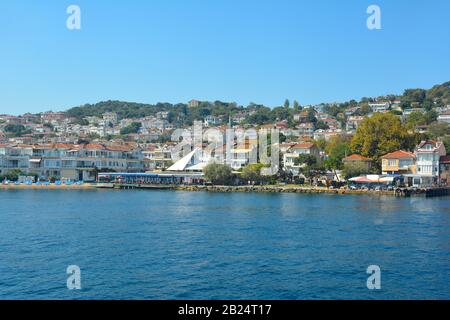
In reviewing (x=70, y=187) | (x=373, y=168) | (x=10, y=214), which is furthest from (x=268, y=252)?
(x=70, y=187)

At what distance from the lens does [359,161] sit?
55.4 m

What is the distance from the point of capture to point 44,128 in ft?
462

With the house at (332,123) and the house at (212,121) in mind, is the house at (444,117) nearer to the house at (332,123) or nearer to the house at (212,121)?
the house at (332,123)

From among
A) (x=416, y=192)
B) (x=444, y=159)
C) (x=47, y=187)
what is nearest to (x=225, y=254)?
(x=416, y=192)

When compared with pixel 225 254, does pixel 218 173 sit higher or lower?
higher

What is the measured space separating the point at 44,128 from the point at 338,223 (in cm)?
12772

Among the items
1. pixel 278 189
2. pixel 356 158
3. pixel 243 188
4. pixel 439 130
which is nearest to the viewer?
pixel 278 189

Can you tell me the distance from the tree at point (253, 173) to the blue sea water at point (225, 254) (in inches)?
991

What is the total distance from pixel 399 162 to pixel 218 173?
19.1m

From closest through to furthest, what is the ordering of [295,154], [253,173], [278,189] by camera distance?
[278,189] < [253,173] < [295,154]

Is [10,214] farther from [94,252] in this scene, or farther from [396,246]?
[396,246]

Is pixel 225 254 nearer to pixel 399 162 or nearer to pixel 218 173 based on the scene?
pixel 218 173

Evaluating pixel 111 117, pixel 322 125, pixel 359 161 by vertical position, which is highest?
pixel 111 117
